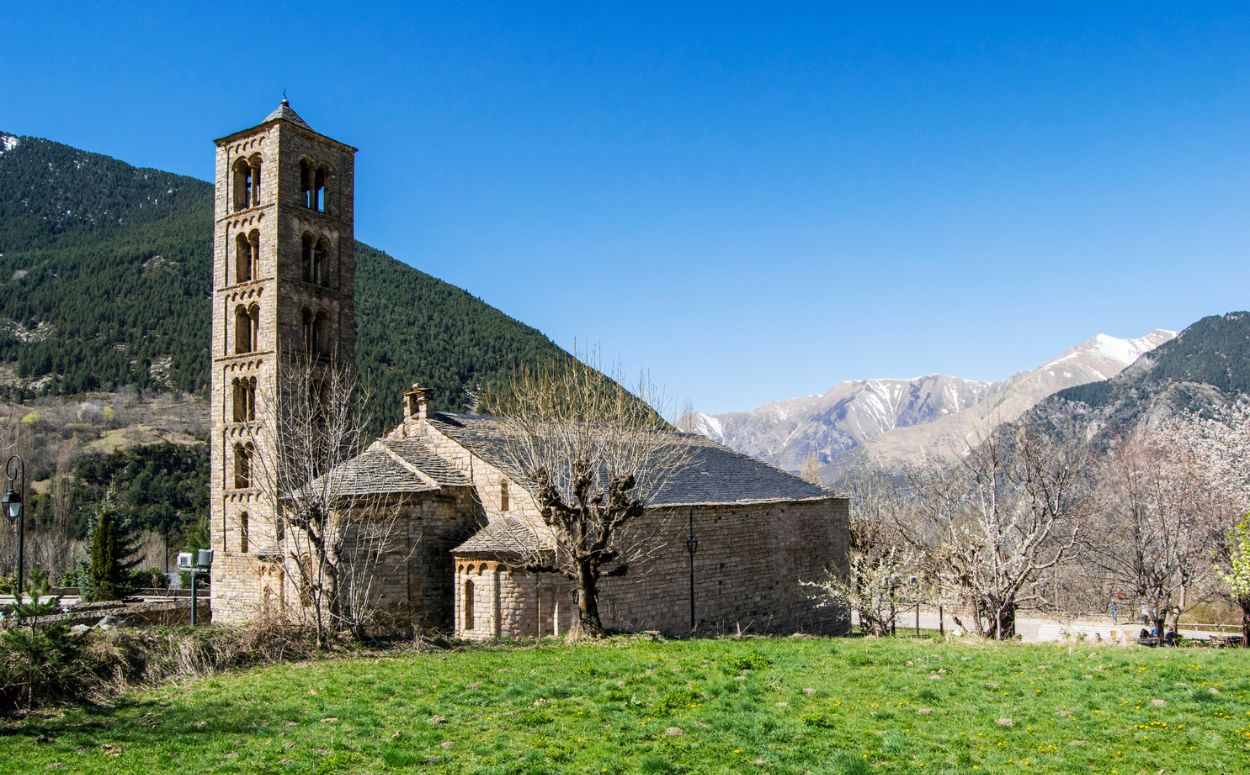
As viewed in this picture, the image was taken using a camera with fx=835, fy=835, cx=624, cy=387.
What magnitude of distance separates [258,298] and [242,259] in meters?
2.56

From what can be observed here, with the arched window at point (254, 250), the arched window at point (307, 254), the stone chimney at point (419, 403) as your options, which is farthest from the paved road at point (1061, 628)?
the arched window at point (254, 250)

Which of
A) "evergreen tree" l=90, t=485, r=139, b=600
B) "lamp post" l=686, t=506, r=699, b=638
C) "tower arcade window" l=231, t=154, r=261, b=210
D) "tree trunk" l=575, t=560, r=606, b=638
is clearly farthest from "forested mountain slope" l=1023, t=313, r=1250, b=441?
"tree trunk" l=575, t=560, r=606, b=638

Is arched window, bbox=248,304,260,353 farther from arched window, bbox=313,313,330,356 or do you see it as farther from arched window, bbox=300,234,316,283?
arched window, bbox=300,234,316,283

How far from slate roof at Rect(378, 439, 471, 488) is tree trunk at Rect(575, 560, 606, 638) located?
277 inches

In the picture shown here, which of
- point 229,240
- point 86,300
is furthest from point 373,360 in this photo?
point 229,240

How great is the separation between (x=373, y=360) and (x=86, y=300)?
4177cm

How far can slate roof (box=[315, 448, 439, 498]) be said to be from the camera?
21.9m

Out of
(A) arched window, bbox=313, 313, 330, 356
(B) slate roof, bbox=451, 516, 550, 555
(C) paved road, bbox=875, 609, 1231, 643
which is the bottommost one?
(C) paved road, bbox=875, 609, 1231, 643

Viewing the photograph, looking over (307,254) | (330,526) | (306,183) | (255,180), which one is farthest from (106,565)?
(330,526)

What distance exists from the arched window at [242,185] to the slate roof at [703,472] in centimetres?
1319

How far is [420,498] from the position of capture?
2280cm

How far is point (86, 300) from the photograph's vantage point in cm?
9950

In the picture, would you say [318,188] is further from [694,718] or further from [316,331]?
[694,718]

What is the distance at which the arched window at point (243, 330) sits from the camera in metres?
31.6
